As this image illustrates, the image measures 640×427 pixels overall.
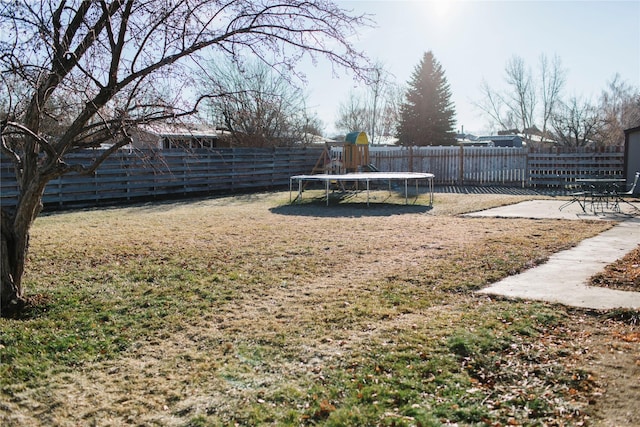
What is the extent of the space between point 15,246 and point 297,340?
9.68 feet

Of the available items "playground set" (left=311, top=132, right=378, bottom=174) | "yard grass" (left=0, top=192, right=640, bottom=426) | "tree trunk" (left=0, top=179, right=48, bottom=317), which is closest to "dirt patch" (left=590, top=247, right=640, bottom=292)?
"yard grass" (left=0, top=192, right=640, bottom=426)

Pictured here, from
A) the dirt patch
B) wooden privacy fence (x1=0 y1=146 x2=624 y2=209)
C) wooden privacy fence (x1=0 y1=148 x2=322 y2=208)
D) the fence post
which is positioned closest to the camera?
the dirt patch

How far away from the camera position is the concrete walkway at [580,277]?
525 cm

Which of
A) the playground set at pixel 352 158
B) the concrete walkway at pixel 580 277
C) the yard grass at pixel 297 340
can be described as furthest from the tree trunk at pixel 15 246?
the playground set at pixel 352 158

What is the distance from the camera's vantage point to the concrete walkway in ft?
17.2

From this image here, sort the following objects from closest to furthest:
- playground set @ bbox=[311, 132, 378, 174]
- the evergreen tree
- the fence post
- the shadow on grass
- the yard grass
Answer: the yard grass, the shadow on grass, playground set @ bbox=[311, 132, 378, 174], the fence post, the evergreen tree

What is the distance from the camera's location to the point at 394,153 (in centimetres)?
2395

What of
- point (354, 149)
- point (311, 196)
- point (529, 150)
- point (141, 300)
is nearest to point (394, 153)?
point (354, 149)

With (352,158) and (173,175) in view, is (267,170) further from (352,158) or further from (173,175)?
(173,175)

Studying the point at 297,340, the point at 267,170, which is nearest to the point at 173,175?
the point at 267,170

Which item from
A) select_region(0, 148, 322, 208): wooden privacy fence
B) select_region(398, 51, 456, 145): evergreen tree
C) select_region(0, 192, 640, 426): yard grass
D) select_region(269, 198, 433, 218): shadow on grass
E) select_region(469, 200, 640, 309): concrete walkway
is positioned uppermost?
select_region(398, 51, 456, 145): evergreen tree

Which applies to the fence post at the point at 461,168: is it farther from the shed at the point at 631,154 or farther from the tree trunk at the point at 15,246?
the tree trunk at the point at 15,246

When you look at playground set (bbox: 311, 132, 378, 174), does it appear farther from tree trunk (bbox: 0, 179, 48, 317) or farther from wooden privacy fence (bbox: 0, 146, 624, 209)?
tree trunk (bbox: 0, 179, 48, 317)

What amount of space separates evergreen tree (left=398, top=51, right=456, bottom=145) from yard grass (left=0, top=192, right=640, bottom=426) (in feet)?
100
